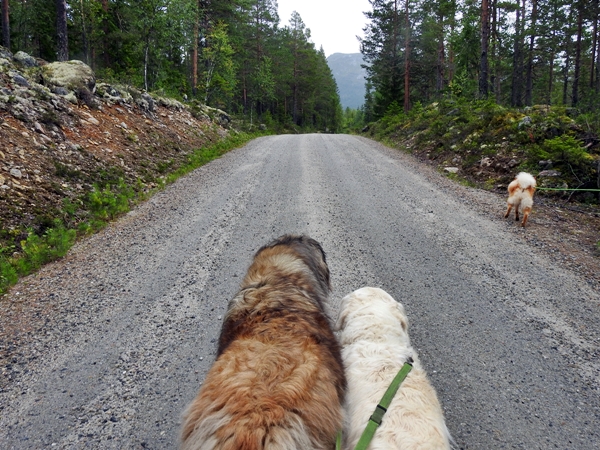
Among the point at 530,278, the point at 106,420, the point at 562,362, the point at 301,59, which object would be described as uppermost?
the point at 301,59

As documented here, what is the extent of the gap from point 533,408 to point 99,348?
3.83 meters

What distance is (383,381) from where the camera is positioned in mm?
2084

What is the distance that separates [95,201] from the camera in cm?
670

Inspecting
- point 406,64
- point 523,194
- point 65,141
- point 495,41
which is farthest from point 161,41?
point 495,41

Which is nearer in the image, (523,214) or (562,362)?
(562,362)

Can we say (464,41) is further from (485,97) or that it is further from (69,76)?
(69,76)

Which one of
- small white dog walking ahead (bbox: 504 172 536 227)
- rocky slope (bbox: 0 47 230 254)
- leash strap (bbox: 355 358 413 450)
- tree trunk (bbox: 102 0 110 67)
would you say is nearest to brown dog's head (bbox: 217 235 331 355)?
leash strap (bbox: 355 358 413 450)

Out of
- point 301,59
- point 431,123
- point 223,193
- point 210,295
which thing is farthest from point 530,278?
point 301,59

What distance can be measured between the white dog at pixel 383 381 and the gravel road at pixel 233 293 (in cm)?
74

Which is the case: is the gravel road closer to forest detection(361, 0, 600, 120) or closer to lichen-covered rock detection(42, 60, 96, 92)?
lichen-covered rock detection(42, 60, 96, 92)

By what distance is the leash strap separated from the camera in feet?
5.37

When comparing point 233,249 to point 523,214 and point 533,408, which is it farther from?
point 523,214

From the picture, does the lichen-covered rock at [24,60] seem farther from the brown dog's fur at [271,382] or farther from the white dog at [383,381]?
the white dog at [383,381]

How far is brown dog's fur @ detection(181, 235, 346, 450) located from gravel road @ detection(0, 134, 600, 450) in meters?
1.24
